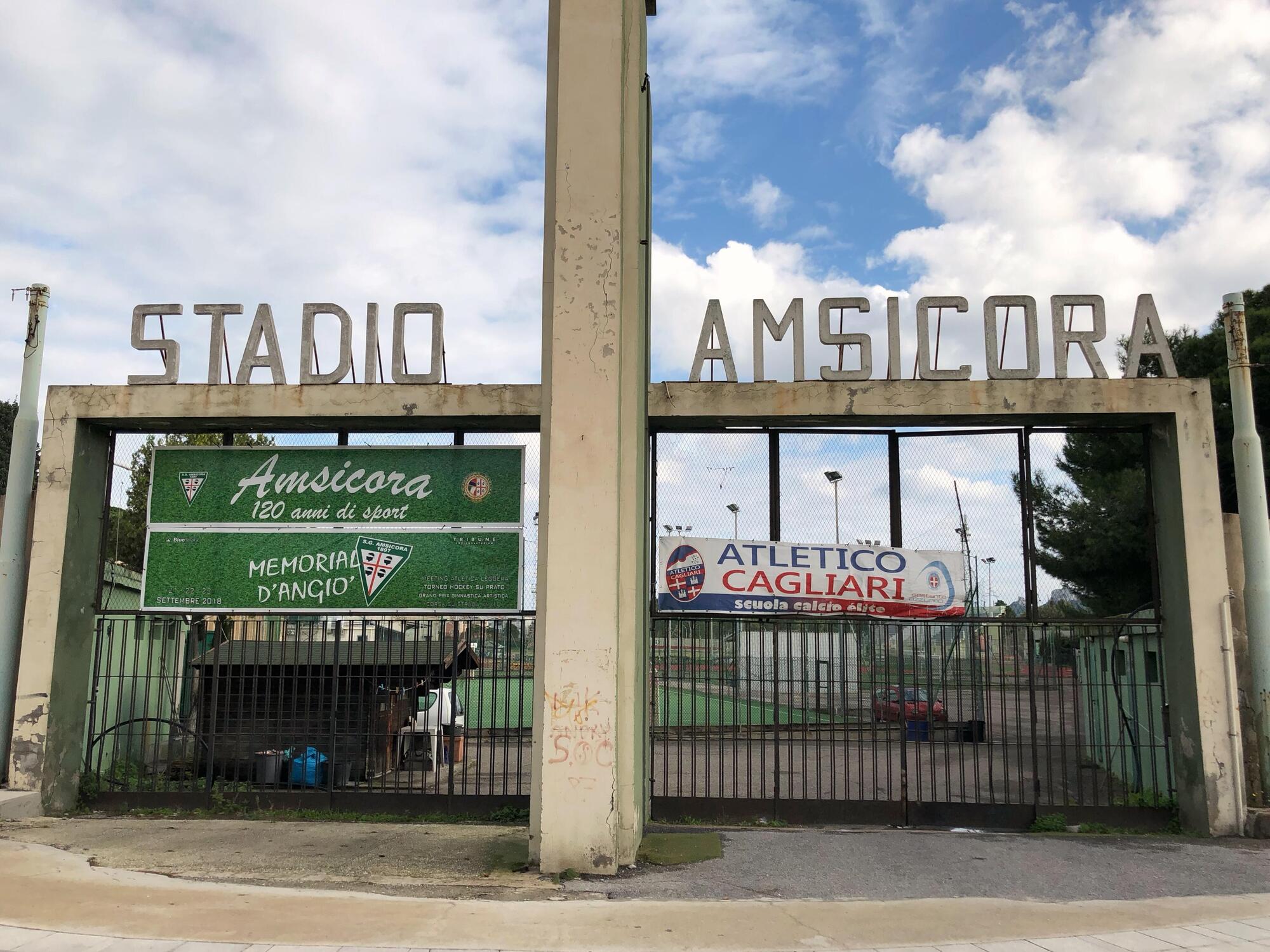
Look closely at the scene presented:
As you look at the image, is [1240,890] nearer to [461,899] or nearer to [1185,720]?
[1185,720]

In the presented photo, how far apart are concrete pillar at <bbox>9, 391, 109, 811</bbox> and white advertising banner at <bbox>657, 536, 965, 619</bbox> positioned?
6494mm

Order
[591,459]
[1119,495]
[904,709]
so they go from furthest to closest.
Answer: [1119,495] → [904,709] → [591,459]

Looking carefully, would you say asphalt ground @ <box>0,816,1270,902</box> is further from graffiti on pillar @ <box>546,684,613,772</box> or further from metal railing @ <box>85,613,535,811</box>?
graffiti on pillar @ <box>546,684,613,772</box>

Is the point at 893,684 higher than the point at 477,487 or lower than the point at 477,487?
lower

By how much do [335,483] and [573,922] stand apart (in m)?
6.02

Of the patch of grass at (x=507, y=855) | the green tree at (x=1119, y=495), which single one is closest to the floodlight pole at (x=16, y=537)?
the patch of grass at (x=507, y=855)

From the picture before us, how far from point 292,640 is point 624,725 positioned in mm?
6208

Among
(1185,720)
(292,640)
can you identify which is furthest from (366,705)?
(1185,720)

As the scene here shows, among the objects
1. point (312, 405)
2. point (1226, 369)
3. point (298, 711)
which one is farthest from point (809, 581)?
point (1226, 369)

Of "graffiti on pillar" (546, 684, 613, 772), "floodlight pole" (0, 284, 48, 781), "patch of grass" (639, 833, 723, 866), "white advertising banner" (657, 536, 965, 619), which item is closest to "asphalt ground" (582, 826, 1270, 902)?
"patch of grass" (639, 833, 723, 866)

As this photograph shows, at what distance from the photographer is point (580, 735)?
7930 millimetres

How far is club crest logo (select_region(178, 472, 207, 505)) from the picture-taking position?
11023mm

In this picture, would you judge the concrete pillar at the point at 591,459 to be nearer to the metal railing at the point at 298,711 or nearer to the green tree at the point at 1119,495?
the metal railing at the point at 298,711

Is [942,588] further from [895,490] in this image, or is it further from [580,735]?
Answer: [580,735]
